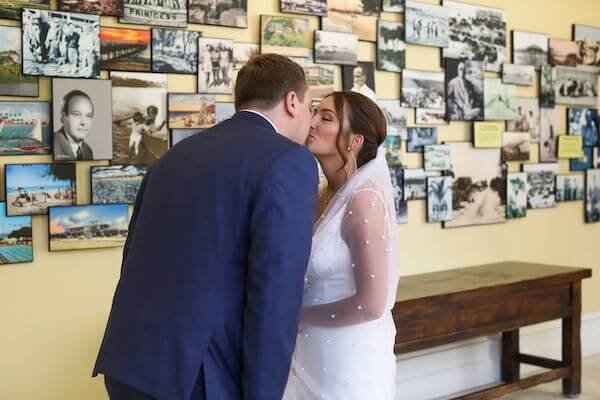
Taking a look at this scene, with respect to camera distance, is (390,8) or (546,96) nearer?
(390,8)

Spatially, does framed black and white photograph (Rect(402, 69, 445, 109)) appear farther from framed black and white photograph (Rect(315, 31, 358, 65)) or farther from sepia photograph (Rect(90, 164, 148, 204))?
sepia photograph (Rect(90, 164, 148, 204))

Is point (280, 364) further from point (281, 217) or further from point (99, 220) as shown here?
point (99, 220)

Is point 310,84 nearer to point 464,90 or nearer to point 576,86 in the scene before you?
point 464,90

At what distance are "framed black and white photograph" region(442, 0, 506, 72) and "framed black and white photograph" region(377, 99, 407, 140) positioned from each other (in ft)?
1.71

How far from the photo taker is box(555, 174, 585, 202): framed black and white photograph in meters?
5.66

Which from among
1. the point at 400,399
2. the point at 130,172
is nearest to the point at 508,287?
the point at 400,399

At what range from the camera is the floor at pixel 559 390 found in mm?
5039

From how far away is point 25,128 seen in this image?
332cm

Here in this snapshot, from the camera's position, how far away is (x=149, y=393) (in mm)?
1928

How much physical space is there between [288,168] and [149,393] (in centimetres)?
62

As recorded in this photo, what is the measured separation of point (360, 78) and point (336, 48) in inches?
9.0

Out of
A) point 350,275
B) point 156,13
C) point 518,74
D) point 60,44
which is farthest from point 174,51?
point 518,74

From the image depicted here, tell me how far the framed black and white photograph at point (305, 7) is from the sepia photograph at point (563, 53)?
2000mm

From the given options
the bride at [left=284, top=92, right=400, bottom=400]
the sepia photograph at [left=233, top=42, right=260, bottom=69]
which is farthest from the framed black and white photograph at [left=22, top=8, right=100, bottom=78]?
the bride at [left=284, top=92, right=400, bottom=400]
